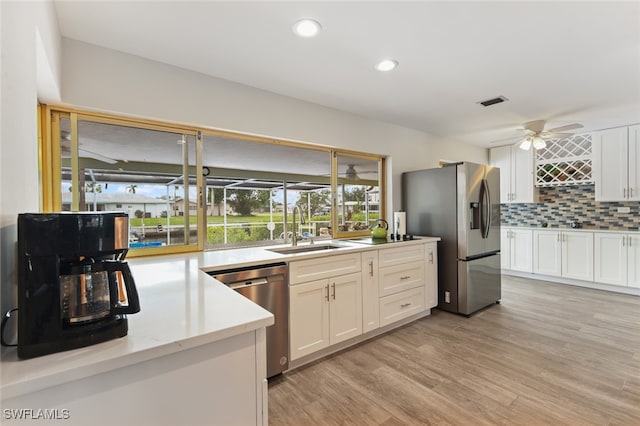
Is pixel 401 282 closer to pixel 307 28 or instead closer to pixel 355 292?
pixel 355 292

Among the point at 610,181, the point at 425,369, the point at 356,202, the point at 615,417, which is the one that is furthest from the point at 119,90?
the point at 610,181

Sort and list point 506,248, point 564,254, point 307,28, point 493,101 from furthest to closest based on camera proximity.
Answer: point 506,248
point 564,254
point 493,101
point 307,28

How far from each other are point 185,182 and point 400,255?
85.2 inches

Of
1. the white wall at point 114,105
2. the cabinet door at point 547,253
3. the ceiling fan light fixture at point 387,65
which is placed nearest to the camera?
the white wall at point 114,105

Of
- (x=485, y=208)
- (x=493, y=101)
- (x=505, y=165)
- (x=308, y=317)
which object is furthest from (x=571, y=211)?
(x=308, y=317)

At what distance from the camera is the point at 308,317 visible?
7.58 ft

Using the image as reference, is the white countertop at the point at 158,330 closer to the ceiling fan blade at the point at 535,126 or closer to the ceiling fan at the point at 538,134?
the ceiling fan at the point at 538,134

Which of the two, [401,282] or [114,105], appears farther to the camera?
[401,282]

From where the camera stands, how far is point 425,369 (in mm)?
2252

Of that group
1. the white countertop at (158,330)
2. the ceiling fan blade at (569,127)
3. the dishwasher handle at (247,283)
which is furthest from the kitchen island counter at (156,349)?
the ceiling fan blade at (569,127)

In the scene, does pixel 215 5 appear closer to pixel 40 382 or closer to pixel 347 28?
pixel 347 28

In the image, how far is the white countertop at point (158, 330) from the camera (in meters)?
0.68

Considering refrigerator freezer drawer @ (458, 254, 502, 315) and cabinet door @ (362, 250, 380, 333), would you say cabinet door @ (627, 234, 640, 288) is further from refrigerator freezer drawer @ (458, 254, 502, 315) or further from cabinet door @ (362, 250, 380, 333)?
cabinet door @ (362, 250, 380, 333)

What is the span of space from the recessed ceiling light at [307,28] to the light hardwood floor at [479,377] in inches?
92.2
